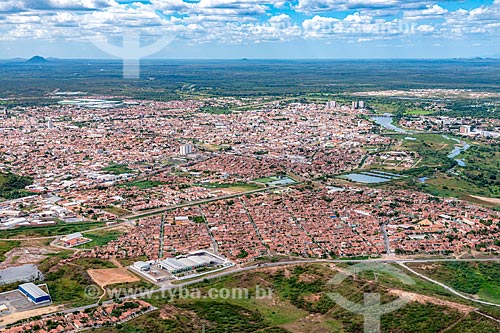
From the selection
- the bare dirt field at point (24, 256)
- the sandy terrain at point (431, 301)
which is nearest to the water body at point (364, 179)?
the sandy terrain at point (431, 301)

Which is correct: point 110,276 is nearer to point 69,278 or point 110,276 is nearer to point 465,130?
point 69,278

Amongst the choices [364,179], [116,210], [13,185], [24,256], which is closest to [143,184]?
[116,210]

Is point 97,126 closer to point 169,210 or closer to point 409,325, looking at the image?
point 169,210

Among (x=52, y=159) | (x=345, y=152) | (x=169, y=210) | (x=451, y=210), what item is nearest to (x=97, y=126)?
(x=52, y=159)

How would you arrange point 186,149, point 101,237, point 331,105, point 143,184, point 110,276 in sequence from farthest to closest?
point 331,105 → point 186,149 → point 143,184 → point 101,237 → point 110,276

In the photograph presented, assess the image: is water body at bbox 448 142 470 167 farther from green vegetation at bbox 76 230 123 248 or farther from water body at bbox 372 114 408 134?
green vegetation at bbox 76 230 123 248

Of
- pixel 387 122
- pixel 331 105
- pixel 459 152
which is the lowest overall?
pixel 459 152

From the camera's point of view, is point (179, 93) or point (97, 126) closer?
point (97, 126)
